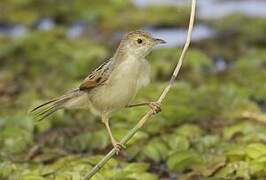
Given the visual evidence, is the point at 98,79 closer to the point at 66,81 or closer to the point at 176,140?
the point at 176,140

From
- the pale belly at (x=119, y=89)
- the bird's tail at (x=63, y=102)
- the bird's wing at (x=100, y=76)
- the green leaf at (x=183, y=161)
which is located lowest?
the green leaf at (x=183, y=161)

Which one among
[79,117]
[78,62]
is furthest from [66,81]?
[79,117]

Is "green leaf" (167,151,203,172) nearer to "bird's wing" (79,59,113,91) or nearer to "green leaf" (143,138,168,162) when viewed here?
"green leaf" (143,138,168,162)

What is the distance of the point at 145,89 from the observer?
7.24 metres

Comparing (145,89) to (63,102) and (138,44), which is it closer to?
(63,102)

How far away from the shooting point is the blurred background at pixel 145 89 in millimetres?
5512

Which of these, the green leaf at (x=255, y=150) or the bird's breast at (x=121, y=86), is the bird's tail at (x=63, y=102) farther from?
the green leaf at (x=255, y=150)

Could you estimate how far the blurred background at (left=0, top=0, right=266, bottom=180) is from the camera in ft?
18.1

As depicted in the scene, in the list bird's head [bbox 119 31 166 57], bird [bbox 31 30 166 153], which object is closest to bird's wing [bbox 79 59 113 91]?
bird [bbox 31 30 166 153]

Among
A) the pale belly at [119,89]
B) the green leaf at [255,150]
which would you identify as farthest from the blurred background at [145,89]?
the pale belly at [119,89]

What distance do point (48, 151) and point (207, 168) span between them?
1307 millimetres

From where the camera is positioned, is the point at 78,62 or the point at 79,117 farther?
the point at 78,62

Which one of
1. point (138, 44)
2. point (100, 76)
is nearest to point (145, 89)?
point (100, 76)

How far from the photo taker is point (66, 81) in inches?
309
